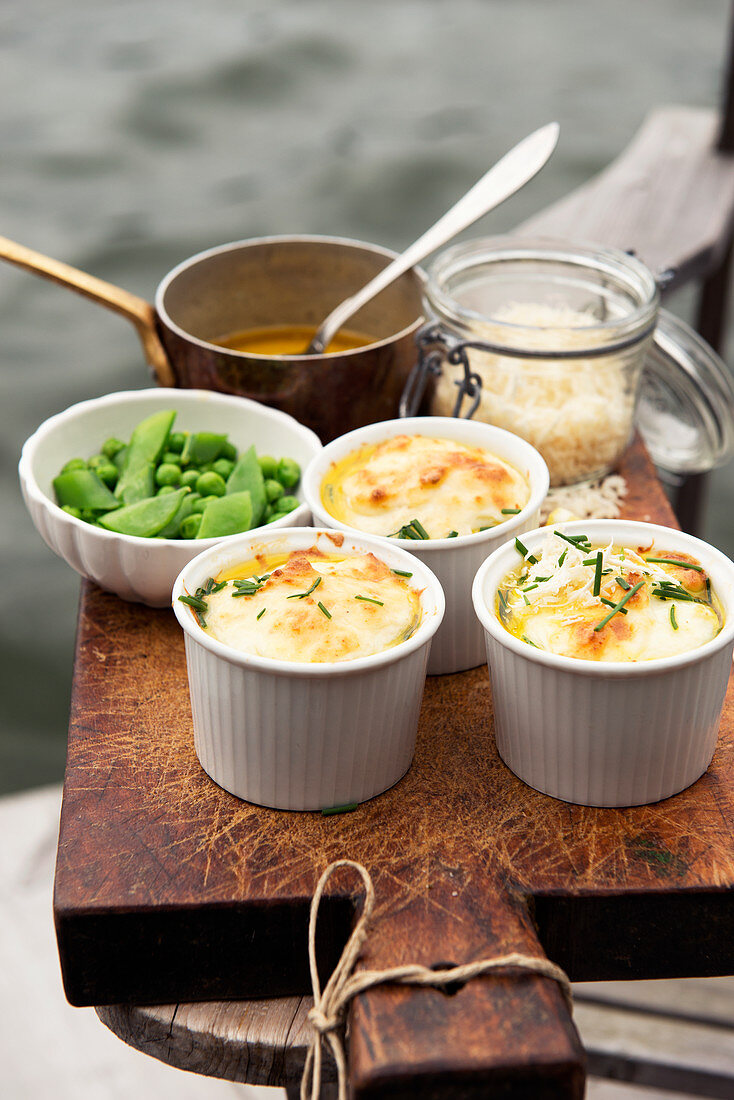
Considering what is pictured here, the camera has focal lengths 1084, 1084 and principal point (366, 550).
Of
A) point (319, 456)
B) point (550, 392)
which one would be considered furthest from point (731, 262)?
point (319, 456)

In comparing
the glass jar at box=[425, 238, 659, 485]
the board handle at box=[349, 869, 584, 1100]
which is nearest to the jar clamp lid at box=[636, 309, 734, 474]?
the glass jar at box=[425, 238, 659, 485]

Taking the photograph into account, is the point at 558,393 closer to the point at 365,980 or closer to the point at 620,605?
the point at 620,605

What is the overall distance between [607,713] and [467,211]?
3.17ft

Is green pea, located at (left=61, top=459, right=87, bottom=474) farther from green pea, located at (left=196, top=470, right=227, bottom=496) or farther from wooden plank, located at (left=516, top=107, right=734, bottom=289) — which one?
wooden plank, located at (left=516, top=107, right=734, bottom=289)

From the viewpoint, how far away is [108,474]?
160cm

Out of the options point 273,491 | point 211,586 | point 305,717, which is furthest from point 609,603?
point 273,491

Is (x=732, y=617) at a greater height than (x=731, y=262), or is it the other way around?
(x=732, y=617)

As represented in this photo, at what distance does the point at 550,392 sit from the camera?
1.68m

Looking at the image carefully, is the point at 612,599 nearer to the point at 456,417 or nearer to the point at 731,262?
the point at 456,417

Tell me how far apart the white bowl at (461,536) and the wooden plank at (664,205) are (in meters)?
0.94

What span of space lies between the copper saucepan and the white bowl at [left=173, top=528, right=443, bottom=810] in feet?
1.71

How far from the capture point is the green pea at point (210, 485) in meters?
1.56

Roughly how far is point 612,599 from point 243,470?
2.00 ft

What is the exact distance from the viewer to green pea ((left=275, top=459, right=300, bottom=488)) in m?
1.61
